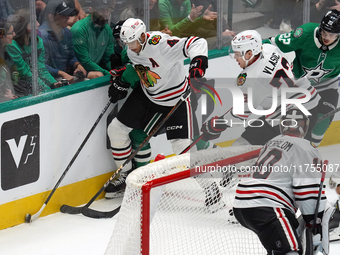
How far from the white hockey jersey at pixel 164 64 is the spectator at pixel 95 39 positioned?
0.87 ft

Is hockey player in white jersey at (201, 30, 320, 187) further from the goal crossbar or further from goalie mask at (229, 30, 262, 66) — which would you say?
the goal crossbar

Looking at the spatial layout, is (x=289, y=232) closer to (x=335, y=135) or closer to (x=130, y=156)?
(x=130, y=156)

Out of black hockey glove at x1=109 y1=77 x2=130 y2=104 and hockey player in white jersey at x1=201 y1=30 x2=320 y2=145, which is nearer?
hockey player in white jersey at x1=201 y1=30 x2=320 y2=145

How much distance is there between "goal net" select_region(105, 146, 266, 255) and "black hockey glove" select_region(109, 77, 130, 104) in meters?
1.33

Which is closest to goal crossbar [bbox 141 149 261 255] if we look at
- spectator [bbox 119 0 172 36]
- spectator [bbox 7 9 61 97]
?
spectator [bbox 7 9 61 97]

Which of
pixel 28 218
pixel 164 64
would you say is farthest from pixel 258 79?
pixel 28 218

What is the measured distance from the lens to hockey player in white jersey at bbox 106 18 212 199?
3.73 metres

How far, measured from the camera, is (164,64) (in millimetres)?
3789

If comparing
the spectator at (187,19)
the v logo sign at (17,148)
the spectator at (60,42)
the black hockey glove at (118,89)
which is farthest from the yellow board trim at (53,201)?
the spectator at (187,19)

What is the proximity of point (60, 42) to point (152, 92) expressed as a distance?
2.28 feet

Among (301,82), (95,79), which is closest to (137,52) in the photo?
(95,79)

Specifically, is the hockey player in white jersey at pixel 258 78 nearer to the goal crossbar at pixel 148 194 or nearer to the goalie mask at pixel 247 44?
the goalie mask at pixel 247 44

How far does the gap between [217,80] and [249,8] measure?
64 cm

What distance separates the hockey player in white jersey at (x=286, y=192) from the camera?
226cm
